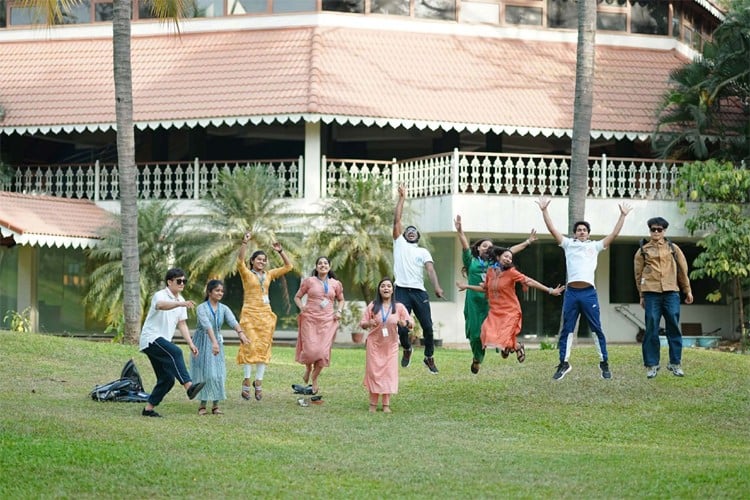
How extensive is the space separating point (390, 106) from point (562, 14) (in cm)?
553

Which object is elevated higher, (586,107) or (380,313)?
(586,107)

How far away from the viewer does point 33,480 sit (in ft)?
32.7

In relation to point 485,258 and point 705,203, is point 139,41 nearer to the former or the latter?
point 705,203

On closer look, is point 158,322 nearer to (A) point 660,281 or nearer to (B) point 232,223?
(A) point 660,281

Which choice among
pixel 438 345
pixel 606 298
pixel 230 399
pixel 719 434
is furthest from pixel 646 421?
pixel 606 298

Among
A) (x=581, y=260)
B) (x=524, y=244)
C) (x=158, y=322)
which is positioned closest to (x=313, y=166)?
(x=524, y=244)

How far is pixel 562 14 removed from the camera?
99.0ft

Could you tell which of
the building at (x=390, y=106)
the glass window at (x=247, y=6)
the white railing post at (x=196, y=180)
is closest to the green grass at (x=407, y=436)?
the building at (x=390, y=106)

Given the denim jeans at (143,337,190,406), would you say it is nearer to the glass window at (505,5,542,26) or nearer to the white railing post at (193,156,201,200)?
the white railing post at (193,156,201,200)

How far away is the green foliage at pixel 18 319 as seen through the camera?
2706cm

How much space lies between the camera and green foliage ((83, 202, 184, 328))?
25781 mm

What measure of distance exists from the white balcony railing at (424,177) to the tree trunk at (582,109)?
349 centimetres

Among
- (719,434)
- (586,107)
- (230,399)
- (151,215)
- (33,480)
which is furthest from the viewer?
(151,215)

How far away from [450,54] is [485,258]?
13.5m
